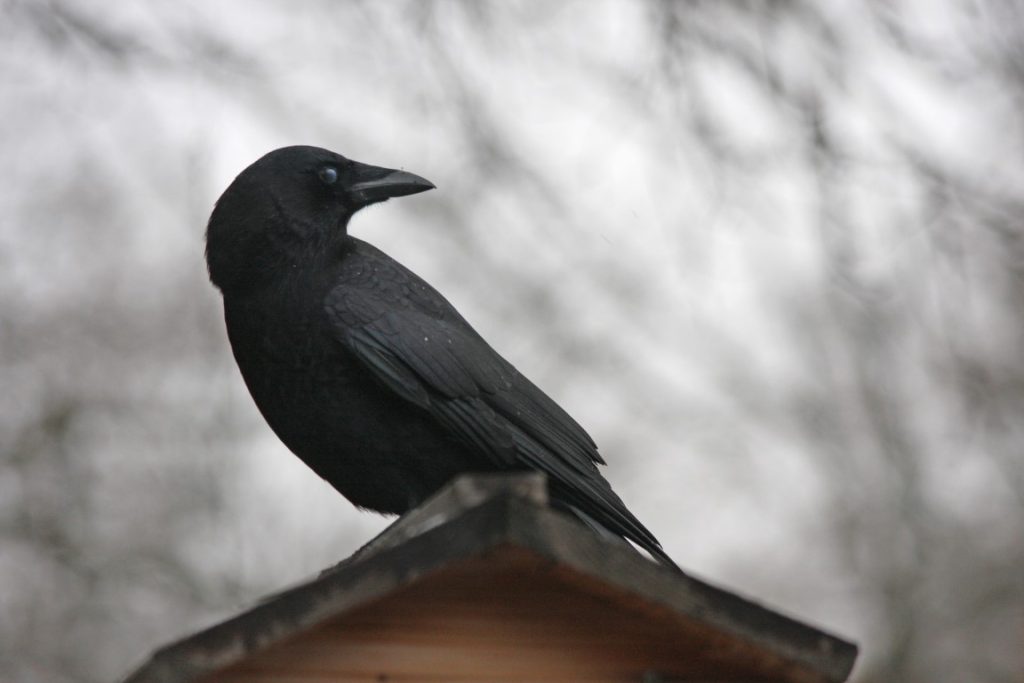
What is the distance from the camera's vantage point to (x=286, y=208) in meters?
3.76

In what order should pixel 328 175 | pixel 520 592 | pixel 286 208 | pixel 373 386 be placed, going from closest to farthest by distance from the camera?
pixel 520 592
pixel 373 386
pixel 286 208
pixel 328 175

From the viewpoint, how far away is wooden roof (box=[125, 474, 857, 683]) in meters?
1.75

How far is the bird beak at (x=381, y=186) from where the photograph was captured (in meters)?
3.92

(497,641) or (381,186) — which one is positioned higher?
(381,186)

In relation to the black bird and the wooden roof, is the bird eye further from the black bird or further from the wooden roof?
the wooden roof

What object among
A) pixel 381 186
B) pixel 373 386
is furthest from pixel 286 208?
pixel 373 386

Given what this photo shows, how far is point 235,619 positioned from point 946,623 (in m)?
7.63

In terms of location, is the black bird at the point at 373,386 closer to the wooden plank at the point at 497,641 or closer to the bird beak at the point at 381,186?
the bird beak at the point at 381,186

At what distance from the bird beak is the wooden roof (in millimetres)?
2035

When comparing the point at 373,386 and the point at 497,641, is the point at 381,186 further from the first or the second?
the point at 497,641

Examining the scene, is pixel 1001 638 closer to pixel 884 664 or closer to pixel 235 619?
pixel 884 664

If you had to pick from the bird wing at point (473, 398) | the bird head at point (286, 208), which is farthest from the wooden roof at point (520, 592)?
the bird head at point (286, 208)

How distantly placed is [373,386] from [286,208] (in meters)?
0.64

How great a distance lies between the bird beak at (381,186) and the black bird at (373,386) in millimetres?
249
